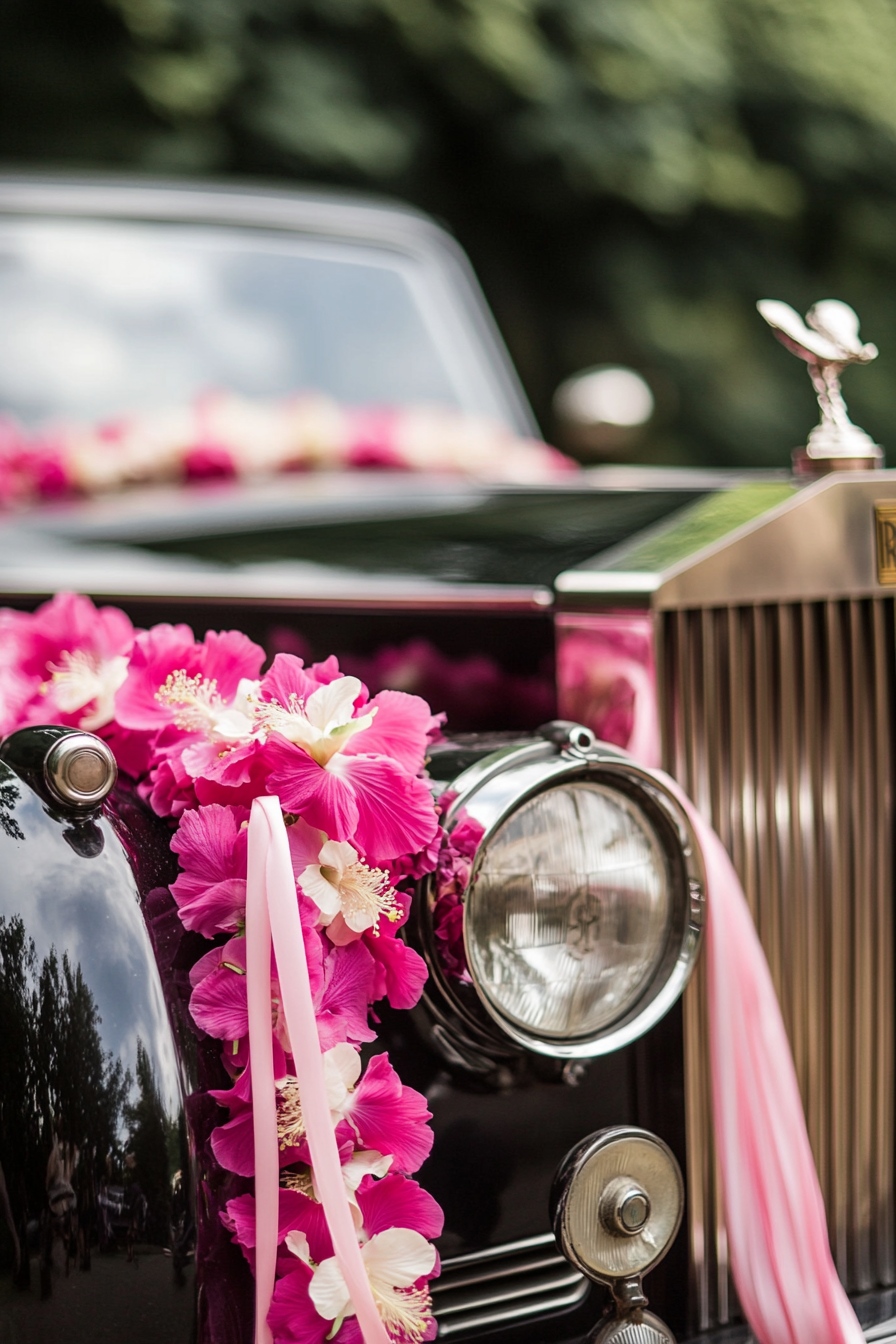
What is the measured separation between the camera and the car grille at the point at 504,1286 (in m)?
1.26

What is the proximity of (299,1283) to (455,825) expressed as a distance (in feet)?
1.23

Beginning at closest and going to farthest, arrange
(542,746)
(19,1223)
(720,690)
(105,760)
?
(19,1223) → (105,760) → (542,746) → (720,690)

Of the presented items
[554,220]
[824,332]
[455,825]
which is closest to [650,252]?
[554,220]

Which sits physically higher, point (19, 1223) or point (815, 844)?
point (815, 844)

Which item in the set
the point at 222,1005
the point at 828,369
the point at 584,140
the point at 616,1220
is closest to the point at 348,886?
the point at 222,1005

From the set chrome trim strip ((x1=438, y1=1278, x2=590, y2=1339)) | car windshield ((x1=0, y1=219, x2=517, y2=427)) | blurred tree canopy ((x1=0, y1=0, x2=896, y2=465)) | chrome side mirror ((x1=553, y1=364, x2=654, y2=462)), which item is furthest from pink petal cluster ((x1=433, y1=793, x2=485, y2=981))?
blurred tree canopy ((x1=0, y1=0, x2=896, y2=465))

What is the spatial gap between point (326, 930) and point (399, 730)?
18 centimetres

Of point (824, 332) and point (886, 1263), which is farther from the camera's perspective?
point (824, 332)

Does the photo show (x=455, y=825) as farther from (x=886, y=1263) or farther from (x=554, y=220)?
(x=554, y=220)

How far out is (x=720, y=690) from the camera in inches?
56.0

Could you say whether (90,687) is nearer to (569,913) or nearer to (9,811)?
(9,811)

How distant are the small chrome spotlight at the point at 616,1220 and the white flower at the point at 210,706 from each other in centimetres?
44

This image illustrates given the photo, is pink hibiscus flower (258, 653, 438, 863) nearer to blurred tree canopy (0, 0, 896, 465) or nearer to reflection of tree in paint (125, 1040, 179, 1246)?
reflection of tree in paint (125, 1040, 179, 1246)

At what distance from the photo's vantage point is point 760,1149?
128 cm
